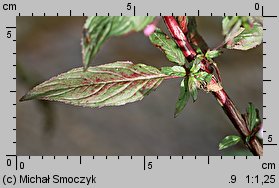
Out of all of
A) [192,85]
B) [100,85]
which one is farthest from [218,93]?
[100,85]

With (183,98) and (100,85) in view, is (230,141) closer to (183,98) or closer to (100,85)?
(183,98)

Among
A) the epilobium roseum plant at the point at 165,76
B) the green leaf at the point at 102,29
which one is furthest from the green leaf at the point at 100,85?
the green leaf at the point at 102,29

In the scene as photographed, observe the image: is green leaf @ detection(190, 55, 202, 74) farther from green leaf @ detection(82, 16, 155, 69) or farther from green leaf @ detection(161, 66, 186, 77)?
green leaf @ detection(82, 16, 155, 69)

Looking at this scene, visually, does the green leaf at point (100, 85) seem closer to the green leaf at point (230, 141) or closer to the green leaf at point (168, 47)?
the green leaf at point (168, 47)

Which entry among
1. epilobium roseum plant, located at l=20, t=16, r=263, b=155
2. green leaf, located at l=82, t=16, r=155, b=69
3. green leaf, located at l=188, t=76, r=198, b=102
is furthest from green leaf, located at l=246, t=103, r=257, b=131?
green leaf, located at l=82, t=16, r=155, b=69

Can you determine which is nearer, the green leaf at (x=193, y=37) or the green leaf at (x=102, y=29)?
the green leaf at (x=102, y=29)

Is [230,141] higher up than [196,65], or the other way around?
[196,65]
